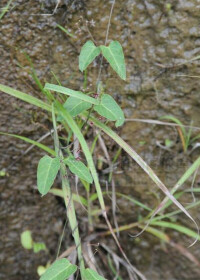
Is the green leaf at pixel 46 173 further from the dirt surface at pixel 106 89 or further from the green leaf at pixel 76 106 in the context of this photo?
the dirt surface at pixel 106 89

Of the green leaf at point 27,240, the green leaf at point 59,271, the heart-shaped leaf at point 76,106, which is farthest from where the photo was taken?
the green leaf at point 27,240

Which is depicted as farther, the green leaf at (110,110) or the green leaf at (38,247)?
the green leaf at (38,247)

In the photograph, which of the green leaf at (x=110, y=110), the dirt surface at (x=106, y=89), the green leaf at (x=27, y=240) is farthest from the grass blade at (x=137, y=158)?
the green leaf at (x=27, y=240)

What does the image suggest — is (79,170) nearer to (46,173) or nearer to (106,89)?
(46,173)

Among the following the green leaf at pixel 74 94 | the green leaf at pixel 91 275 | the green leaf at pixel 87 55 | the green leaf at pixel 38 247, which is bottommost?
the green leaf at pixel 38 247

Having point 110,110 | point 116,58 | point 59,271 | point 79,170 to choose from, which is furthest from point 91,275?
point 116,58

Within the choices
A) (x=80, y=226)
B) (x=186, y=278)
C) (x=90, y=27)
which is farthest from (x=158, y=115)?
(x=186, y=278)
